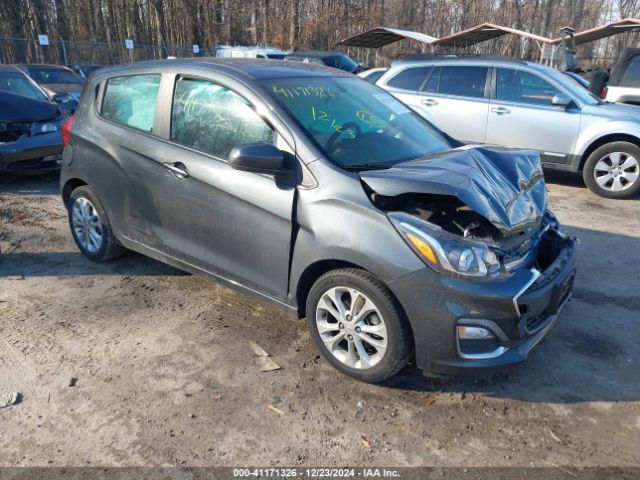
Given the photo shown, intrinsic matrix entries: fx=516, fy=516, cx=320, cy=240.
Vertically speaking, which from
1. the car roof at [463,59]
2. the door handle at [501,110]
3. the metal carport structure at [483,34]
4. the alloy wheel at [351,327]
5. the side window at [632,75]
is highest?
the metal carport structure at [483,34]

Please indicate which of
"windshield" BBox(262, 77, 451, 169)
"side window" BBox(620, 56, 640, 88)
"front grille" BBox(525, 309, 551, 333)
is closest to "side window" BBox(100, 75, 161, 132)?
"windshield" BBox(262, 77, 451, 169)

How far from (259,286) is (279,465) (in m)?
1.22

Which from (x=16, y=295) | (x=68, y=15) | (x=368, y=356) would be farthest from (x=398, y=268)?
(x=68, y=15)

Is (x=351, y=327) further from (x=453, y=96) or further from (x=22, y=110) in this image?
(x=22, y=110)

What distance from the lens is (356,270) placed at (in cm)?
292

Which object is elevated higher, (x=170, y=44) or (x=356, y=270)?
(x=170, y=44)

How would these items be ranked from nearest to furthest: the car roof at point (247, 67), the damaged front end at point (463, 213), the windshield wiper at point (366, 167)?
1. the damaged front end at point (463, 213)
2. the windshield wiper at point (366, 167)
3. the car roof at point (247, 67)

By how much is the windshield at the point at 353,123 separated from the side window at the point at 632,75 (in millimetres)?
6509

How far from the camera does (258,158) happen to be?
299 cm

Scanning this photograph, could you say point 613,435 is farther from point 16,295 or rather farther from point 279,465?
point 16,295

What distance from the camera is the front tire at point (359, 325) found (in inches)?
111

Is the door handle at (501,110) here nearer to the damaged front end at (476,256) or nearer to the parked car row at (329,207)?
the parked car row at (329,207)

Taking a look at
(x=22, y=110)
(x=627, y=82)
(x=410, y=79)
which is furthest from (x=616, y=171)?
(x=22, y=110)

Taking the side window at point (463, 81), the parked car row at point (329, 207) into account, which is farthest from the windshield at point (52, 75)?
the parked car row at point (329, 207)
